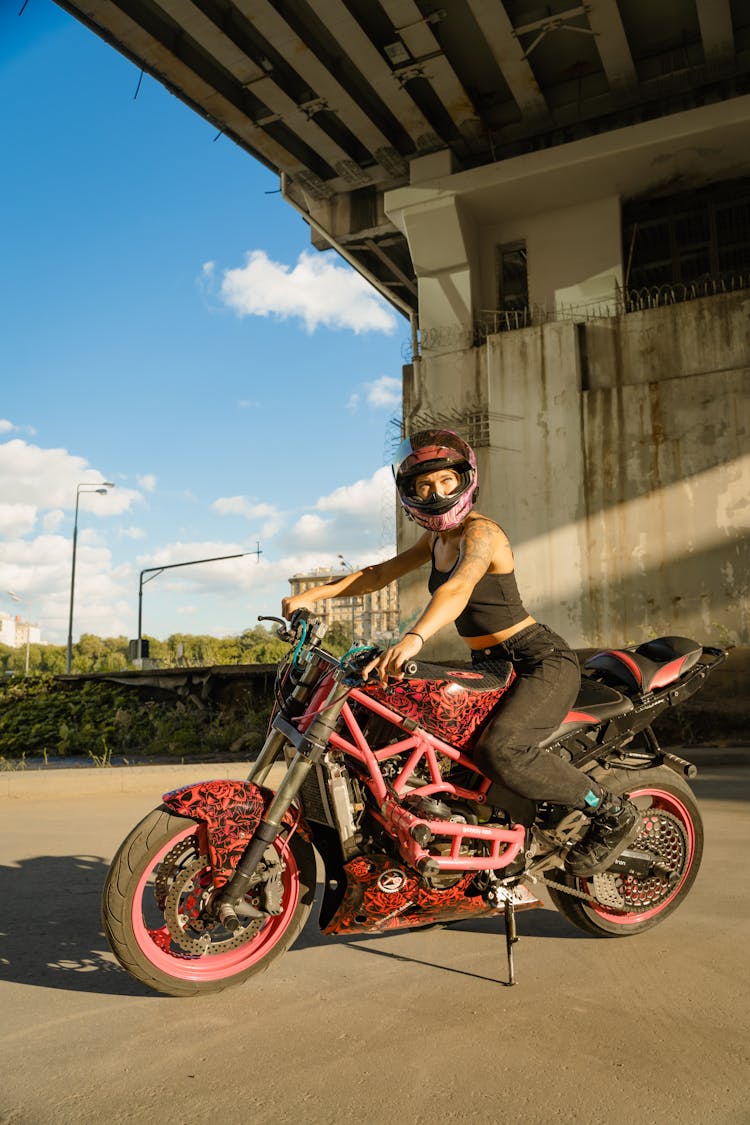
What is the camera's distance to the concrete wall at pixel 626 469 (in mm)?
21672

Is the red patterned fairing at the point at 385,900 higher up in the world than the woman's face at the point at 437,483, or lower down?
lower down

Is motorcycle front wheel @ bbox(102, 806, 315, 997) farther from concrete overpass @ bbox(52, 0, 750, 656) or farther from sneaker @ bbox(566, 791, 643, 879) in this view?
concrete overpass @ bbox(52, 0, 750, 656)

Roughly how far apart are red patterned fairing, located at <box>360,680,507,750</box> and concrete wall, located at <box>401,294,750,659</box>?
62.2 feet

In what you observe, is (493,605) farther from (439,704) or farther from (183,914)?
(183,914)

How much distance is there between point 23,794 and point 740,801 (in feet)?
23.6

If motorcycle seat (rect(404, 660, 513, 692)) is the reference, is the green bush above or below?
below

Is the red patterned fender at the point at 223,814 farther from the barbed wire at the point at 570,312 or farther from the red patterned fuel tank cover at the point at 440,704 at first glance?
the barbed wire at the point at 570,312

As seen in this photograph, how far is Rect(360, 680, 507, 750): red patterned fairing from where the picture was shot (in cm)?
342

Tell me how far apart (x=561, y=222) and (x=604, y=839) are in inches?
1032

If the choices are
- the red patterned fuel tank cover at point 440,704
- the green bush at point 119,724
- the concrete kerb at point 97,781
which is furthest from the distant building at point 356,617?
the green bush at point 119,724

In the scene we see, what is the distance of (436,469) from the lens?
147 inches

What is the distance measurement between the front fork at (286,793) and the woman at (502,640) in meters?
0.56

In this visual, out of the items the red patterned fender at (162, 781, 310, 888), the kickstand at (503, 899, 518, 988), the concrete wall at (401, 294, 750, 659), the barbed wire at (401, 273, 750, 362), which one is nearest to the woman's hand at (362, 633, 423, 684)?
the red patterned fender at (162, 781, 310, 888)

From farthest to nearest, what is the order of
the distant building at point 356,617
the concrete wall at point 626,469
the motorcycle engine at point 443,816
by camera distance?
the concrete wall at point 626,469 < the distant building at point 356,617 < the motorcycle engine at point 443,816
